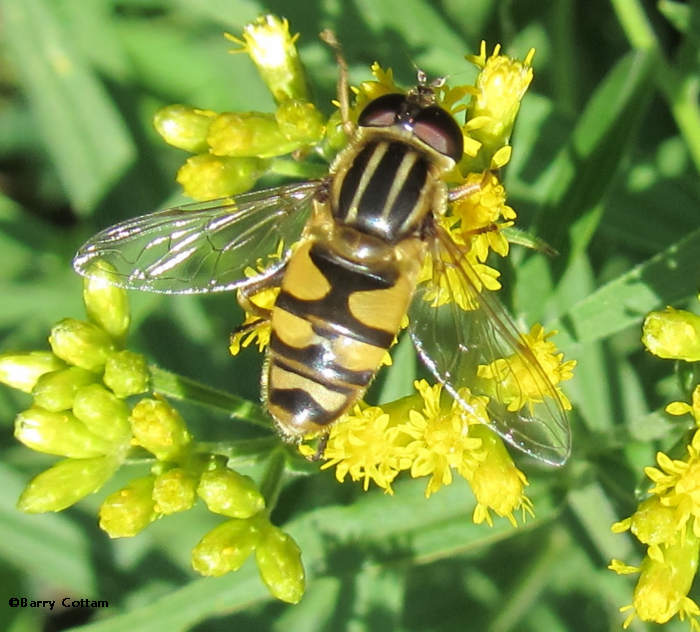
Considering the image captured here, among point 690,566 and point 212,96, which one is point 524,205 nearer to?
point 690,566

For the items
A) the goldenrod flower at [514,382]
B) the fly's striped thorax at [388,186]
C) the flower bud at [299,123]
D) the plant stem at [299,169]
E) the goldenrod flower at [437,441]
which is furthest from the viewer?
the plant stem at [299,169]

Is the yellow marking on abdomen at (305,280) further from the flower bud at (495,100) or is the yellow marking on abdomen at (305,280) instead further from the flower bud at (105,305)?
the flower bud at (105,305)

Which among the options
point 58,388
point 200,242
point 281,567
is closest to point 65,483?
point 58,388

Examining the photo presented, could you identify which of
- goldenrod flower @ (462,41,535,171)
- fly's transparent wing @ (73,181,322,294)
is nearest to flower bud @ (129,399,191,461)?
fly's transparent wing @ (73,181,322,294)

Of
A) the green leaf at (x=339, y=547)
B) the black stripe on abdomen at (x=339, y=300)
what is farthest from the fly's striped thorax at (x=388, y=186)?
the green leaf at (x=339, y=547)

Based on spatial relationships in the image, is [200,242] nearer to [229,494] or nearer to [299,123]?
[299,123]

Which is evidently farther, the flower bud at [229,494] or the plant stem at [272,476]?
the plant stem at [272,476]

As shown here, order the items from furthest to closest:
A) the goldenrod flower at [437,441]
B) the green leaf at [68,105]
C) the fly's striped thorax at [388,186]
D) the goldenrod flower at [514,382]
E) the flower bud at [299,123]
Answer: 1. the green leaf at [68,105]
2. the flower bud at [299,123]
3. the goldenrod flower at [437,441]
4. the fly's striped thorax at [388,186]
5. the goldenrod flower at [514,382]
